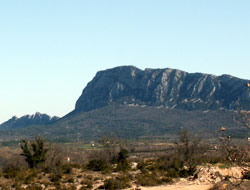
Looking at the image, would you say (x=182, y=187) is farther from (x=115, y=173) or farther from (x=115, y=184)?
(x=115, y=173)

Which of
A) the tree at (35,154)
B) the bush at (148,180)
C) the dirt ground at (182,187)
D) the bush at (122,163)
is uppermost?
the tree at (35,154)

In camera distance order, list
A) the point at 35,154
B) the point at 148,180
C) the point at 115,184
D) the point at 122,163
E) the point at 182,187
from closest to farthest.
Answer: the point at 115,184
the point at 182,187
the point at 148,180
the point at 35,154
the point at 122,163

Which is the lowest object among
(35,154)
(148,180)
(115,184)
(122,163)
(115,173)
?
(148,180)

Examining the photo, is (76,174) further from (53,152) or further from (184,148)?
(184,148)

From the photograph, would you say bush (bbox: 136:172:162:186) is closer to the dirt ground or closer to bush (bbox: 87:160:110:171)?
the dirt ground

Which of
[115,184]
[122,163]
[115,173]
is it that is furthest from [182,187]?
[122,163]

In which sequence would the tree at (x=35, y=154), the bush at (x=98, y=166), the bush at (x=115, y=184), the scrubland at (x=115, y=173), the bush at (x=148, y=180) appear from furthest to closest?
the tree at (x=35, y=154)
the bush at (x=98, y=166)
the bush at (x=148, y=180)
the scrubland at (x=115, y=173)
the bush at (x=115, y=184)

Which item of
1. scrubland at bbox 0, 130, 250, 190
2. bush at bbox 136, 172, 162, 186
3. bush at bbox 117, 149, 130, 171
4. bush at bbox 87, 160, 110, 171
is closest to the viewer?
scrubland at bbox 0, 130, 250, 190

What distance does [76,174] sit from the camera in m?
42.2

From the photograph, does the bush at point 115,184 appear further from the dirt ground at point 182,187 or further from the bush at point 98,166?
the bush at point 98,166

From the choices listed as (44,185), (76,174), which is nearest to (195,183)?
(76,174)

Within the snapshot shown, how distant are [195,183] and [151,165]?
10341 millimetres

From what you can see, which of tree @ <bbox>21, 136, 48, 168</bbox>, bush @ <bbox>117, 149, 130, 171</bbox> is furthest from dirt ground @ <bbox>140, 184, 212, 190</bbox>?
tree @ <bbox>21, 136, 48, 168</bbox>

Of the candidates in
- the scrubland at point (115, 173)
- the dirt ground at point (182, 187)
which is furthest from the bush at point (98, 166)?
the dirt ground at point (182, 187)
